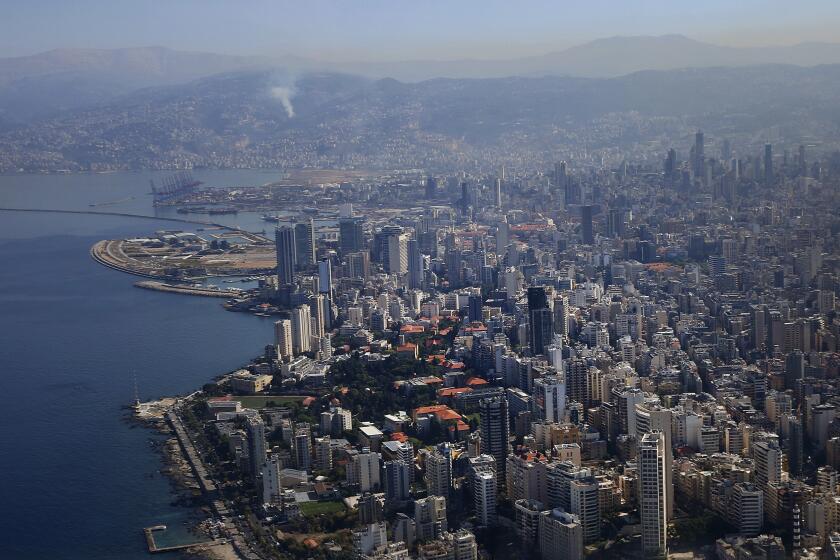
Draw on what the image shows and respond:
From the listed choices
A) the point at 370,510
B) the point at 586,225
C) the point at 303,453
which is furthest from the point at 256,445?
the point at 586,225

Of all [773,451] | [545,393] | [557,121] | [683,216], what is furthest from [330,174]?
[773,451]

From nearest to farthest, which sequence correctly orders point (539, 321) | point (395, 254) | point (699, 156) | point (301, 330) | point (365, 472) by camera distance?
point (365, 472) → point (539, 321) → point (301, 330) → point (395, 254) → point (699, 156)

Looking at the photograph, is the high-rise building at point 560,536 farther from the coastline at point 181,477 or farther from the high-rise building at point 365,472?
the coastline at point 181,477

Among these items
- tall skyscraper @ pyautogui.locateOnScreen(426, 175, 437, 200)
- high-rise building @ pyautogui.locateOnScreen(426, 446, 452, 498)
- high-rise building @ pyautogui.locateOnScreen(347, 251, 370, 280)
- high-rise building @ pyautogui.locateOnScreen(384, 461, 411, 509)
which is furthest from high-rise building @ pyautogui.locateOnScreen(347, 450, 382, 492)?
tall skyscraper @ pyautogui.locateOnScreen(426, 175, 437, 200)

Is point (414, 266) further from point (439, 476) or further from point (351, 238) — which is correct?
point (439, 476)

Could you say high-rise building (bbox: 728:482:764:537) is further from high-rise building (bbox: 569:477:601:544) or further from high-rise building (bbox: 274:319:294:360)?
high-rise building (bbox: 274:319:294:360)

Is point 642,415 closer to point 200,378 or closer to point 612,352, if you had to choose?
point 612,352
